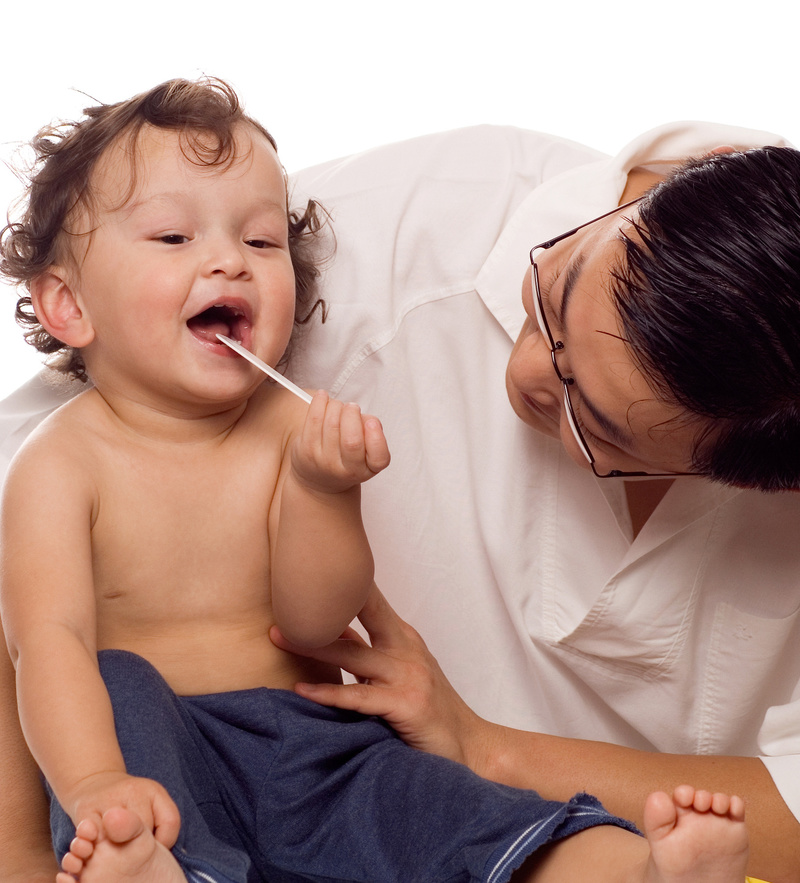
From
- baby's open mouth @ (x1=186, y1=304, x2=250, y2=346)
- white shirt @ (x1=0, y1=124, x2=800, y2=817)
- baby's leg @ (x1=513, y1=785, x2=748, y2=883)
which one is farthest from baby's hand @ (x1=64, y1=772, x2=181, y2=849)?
white shirt @ (x1=0, y1=124, x2=800, y2=817)

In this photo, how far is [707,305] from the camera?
1000mm

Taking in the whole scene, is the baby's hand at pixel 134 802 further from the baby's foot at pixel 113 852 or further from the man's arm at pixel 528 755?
the man's arm at pixel 528 755

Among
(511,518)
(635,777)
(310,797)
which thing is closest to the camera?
(310,797)

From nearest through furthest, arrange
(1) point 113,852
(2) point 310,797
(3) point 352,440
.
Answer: (1) point 113,852
(3) point 352,440
(2) point 310,797

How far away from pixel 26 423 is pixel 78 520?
1.16ft

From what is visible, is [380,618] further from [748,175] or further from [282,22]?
[282,22]

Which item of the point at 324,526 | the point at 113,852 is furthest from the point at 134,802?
the point at 324,526

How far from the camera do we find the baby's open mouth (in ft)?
3.76

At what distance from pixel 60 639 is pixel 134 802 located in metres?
0.18

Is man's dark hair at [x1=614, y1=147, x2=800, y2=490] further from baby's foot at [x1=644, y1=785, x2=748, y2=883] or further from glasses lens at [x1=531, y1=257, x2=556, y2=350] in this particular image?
baby's foot at [x1=644, y1=785, x2=748, y2=883]

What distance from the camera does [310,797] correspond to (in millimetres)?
1059

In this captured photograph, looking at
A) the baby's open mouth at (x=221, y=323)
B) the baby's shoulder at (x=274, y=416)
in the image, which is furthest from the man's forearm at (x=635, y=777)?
the baby's open mouth at (x=221, y=323)

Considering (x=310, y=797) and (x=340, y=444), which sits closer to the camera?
(x=340, y=444)

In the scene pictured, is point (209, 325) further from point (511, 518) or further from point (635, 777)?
point (635, 777)
